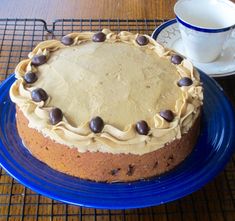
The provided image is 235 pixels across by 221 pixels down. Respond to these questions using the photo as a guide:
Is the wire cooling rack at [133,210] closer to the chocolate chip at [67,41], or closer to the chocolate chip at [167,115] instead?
the chocolate chip at [167,115]

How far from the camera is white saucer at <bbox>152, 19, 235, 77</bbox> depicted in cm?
122

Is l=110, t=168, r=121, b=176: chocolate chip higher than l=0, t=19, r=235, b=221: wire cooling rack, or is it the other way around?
l=110, t=168, r=121, b=176: chocolate chip

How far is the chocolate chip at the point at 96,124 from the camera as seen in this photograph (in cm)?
81

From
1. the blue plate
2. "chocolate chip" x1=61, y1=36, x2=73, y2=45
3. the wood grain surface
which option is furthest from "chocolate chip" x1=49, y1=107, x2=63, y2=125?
the wood grain surface

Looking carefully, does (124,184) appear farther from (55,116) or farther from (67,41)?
(67,41)

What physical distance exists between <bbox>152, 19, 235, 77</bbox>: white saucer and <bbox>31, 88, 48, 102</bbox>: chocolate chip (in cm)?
51

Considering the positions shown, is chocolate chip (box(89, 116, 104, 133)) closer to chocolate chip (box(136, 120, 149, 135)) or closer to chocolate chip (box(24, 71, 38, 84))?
chocolate chip (box(136, 120, 149, 135))

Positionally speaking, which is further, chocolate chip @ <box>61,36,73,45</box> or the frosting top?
chocolate chip @ <box>61,36,73,45</box>

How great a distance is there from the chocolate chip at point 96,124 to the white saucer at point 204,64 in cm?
50

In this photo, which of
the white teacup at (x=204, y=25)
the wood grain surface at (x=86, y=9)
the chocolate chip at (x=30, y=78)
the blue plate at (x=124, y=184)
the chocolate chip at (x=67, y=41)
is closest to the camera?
the blue plate at (x=124, y=184)

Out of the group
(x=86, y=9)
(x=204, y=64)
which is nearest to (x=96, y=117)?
(x=204, y=64)

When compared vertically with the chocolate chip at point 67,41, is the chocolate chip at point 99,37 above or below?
above

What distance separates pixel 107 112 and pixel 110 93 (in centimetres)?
6

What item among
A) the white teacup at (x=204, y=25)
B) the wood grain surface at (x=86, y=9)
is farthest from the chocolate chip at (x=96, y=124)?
the wood grain surface at (x=86, y=9)
